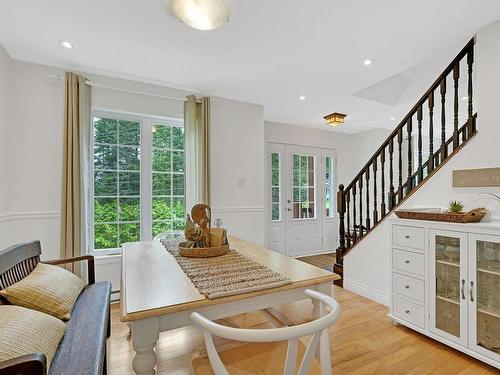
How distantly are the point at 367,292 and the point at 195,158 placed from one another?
2.60 meters

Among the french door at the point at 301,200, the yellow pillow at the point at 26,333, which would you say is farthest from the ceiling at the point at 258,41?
the yellow pillow at the point at 26,333

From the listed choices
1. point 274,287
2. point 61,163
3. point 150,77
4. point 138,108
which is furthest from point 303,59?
point 61,163

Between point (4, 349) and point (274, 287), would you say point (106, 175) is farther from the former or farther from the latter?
point (274, 287)

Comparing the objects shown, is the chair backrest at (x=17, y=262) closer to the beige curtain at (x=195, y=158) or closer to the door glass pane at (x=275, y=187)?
the beige curtain at (x=195, y=158)

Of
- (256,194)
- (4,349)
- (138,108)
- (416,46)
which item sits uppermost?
(416,46)

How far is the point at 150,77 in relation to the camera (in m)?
3.03

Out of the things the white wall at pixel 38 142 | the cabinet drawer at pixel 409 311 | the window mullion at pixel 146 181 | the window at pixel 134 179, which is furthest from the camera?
the window mullion at pixel 146 181

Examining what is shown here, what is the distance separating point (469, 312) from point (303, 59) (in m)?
2.50

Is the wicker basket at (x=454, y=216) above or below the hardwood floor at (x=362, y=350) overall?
above

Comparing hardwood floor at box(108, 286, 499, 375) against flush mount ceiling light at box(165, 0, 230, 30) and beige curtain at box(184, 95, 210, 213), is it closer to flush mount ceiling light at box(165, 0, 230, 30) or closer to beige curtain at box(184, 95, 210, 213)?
beige curtain at box(184, 95, 210, 213)

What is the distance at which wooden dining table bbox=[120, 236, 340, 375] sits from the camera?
0.96m

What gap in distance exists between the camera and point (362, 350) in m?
1.99

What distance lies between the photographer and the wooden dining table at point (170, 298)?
962 millimetres

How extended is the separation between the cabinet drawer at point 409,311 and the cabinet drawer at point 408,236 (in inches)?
19.4
